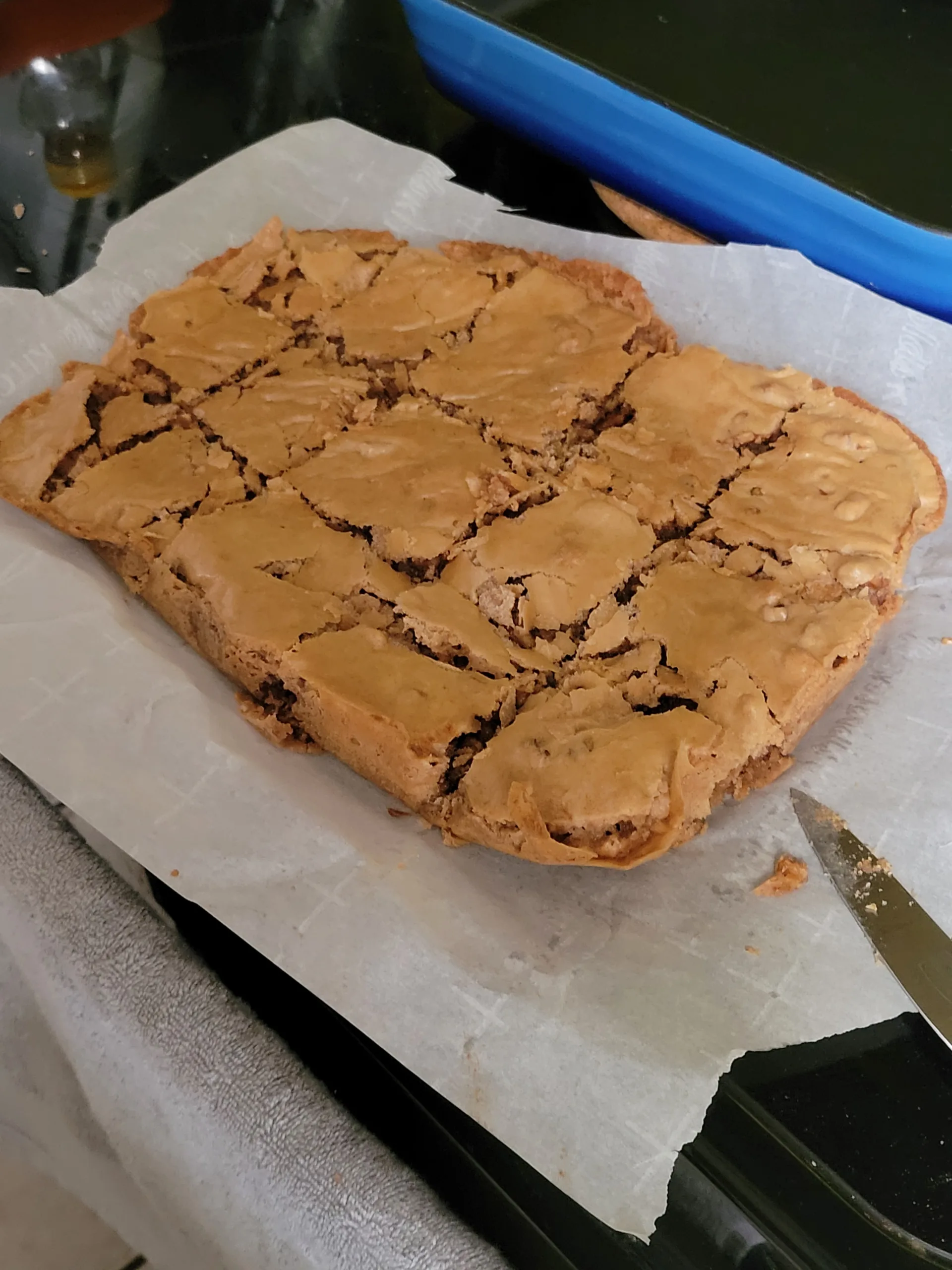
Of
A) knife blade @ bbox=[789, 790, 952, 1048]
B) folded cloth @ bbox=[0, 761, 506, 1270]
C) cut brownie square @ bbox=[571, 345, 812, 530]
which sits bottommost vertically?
folded cloth @ bbox=[0, 761, 506, 1270]

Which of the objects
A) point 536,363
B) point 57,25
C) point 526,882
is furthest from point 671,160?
point 57,25

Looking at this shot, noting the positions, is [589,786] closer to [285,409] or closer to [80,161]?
[285,409]

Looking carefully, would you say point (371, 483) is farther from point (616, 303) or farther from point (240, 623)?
point (616, 303)

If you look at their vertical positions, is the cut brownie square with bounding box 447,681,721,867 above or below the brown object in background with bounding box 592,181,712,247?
below

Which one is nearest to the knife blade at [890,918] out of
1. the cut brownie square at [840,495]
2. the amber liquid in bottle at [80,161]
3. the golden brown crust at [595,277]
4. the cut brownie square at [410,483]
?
the cut brownie square at [840,495]

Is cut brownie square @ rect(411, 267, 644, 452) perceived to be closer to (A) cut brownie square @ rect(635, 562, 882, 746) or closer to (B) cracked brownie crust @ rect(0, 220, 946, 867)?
(B) cracked brownie crust @ rect(0, 220, 946, 867)

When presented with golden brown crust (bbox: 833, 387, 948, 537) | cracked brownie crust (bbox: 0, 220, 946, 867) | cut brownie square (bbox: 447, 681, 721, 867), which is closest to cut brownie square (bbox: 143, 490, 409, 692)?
cracked brownie crust (bbox: 0, 220, 946, 867)
